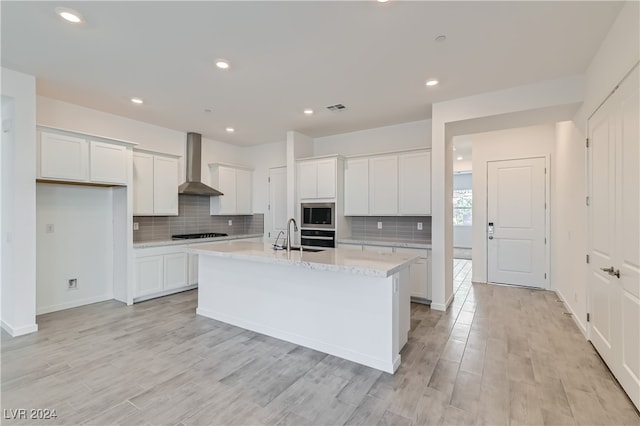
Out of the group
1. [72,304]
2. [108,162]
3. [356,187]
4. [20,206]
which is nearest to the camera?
[20,206]

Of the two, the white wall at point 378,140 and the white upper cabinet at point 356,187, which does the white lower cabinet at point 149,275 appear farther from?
the white wall at point 378,140

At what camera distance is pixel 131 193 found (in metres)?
4.40

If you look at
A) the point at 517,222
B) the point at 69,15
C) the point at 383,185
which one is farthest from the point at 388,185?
the point at 69,15

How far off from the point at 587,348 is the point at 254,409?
10.6 feet

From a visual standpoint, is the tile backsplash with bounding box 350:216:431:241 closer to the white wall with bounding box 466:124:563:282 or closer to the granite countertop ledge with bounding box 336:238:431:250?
the granite countertop ledge with bounding box 336:238:431:250

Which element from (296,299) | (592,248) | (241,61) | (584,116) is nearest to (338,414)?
(296,299)

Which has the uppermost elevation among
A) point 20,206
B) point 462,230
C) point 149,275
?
point 20,206

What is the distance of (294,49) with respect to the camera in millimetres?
2723

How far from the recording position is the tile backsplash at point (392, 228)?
495 centimetres

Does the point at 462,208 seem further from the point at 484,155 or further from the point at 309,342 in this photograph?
the point at 309,342

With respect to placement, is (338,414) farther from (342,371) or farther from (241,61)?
(241,61)

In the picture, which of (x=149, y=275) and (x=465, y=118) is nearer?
(x=465, y=118)

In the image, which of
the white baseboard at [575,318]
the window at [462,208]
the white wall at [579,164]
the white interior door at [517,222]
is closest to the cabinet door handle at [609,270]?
the white wall at [579,164]

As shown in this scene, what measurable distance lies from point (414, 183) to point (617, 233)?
2553 mm
